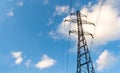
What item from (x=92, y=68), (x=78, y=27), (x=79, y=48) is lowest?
(x=92, y=68)

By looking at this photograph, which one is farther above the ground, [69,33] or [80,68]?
[69,33]

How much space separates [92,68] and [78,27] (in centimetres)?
883

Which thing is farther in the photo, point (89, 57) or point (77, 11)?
point (77, 11)

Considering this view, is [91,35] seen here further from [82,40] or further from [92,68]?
[92,68]

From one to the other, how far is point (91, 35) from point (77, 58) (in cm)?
499

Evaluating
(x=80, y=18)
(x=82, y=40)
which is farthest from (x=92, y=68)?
(x=80, y=18)

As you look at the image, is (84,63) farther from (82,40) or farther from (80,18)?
(80,18)

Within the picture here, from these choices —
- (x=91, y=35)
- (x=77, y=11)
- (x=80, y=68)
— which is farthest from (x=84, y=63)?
(x=77, y=11)

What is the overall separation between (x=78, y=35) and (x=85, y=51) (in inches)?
145

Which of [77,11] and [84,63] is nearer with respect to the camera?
[84,63]

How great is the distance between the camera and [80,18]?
64.4 m

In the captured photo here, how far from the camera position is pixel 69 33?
61.5 m

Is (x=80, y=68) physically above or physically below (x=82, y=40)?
below

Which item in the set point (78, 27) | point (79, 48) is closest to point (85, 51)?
point (79, 48)
